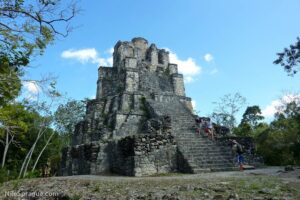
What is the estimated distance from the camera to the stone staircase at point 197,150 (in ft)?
31.9

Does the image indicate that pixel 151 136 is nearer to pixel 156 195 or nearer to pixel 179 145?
pixel 179 145

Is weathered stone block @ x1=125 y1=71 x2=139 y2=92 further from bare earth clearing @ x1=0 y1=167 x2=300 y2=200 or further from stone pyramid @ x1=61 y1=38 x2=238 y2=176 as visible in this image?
bare earth clearing @ x1=0 y1=167 x2=300 y2=200

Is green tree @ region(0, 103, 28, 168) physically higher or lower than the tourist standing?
higher

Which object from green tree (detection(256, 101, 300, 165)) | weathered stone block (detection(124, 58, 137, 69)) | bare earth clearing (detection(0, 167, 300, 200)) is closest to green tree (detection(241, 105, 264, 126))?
green tree (detection(256, 101, 300, 165))

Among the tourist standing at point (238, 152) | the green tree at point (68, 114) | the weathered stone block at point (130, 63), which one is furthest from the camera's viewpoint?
the green tree at point (68, 114)

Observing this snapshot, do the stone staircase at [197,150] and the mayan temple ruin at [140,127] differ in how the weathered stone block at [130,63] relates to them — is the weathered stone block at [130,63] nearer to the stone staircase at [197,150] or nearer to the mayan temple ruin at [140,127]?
the mayan temple ruin at [140,127]

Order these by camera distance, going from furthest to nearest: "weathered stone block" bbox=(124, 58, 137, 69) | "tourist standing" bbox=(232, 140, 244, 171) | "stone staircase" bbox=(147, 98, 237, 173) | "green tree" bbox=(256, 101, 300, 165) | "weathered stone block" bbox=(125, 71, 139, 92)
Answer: "weathered stone block" bbox=(124, 58, 137, 69) → "weathered stone block" bbox=(125, 71, 139, 92) → "green tree" bbox=(256, 101, 300, 165) → "tourist standing" bbox=(232, 140, 244, 171) → "stone staircase" bbox=(147, 98, 237, 173)

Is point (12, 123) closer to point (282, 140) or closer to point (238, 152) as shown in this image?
point (238, 152)

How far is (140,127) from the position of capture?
14734 mm

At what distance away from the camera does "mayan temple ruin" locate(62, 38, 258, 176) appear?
9773mm

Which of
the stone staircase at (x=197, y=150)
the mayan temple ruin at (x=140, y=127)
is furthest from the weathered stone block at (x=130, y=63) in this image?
the stone staircase at (x=197, y=150)

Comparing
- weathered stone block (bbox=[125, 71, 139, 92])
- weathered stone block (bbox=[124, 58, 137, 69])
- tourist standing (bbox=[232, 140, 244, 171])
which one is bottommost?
tourist standing (bbox=[232, 140, 244, 171])

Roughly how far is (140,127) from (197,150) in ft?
14.7

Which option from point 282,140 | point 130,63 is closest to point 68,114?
point 130,63
